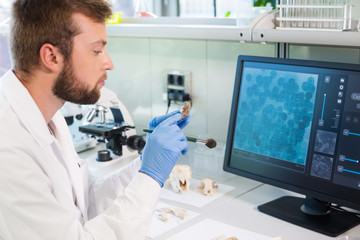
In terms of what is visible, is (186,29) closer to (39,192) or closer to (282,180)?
(282,180)

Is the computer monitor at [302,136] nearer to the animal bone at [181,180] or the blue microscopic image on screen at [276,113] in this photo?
the blue microscopic image on screen at [276,113]

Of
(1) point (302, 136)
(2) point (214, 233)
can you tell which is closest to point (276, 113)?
(1) point (302, 136)

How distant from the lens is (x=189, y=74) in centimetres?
225

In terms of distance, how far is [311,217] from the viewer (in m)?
1.53

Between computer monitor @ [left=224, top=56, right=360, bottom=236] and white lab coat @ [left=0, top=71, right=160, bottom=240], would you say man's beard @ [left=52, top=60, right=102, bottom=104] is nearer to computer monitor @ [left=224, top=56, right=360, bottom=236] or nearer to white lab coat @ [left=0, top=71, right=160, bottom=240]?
white lab coat @ [left=0, top=71, right=160, bottom=240]

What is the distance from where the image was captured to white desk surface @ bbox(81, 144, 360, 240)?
4.76ft

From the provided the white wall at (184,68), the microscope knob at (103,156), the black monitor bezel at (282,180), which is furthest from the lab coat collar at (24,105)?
the white wall at (184,68)

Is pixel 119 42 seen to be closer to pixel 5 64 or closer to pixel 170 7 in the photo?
pixel 170 7

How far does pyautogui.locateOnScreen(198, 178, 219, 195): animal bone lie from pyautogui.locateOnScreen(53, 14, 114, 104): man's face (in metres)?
0.59

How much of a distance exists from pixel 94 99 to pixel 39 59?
0.18 m

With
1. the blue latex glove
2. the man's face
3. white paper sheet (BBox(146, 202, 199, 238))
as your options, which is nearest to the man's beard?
the man's face

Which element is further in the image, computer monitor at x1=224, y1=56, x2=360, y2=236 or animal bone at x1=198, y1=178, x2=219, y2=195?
animal bone at x1=198, y1=178, x2=219, y2=195

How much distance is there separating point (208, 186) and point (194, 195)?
59 mm

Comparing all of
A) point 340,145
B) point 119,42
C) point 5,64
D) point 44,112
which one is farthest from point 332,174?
point 5,64
